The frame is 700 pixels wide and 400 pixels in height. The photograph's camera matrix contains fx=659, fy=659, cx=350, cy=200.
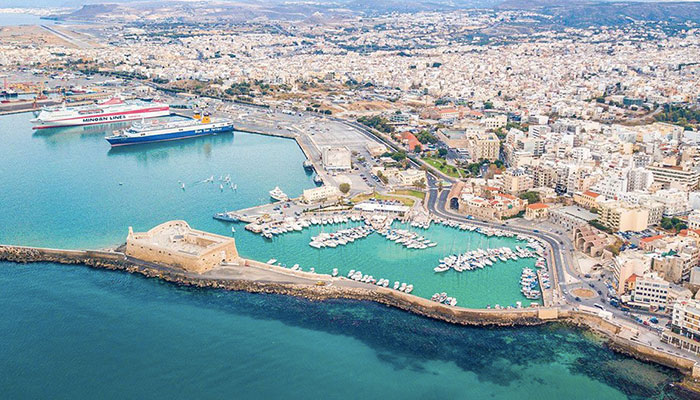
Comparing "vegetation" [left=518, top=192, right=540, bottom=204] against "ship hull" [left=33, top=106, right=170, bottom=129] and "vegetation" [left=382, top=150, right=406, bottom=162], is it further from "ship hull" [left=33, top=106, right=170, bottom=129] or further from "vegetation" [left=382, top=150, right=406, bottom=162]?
"ship hull" [left=33, top=106, right=170, bottom=129]

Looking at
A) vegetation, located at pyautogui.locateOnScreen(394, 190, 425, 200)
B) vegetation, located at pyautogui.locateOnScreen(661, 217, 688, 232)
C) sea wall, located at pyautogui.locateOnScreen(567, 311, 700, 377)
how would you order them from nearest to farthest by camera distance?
1. sea wall, located at pyautogui.locateOnScreen(567, 311, 700, 377)
2. vegetation, located at pyautogui.locateOnScreen(661, 217, 688, 232)
3. vegetation, located at pyautogui.locateOnScreen(394, 190, 425, 200)

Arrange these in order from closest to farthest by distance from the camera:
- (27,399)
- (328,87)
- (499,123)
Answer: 1. (27,399)
2. (499,123)
3. (328,87)

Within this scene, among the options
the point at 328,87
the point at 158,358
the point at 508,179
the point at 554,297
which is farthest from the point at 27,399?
the point at 328,87

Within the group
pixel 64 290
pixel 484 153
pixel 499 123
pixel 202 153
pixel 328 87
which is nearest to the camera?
pixel 64 290

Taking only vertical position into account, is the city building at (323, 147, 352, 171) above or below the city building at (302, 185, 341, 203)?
above

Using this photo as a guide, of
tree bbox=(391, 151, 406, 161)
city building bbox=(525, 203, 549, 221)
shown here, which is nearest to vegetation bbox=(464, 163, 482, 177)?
tree bbox=(391, 151, 406, 161)

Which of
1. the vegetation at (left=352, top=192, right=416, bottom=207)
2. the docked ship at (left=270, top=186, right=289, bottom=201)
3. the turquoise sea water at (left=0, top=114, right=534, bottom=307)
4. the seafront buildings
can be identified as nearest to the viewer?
the turquoise sea water at (left=0, top=114, right=534, bottom=307)

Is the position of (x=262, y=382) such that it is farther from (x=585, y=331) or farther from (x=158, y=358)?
(x=585, y=331)

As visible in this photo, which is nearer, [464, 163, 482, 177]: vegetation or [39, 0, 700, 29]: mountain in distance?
[464, 163, 482, 177]: vegetation
